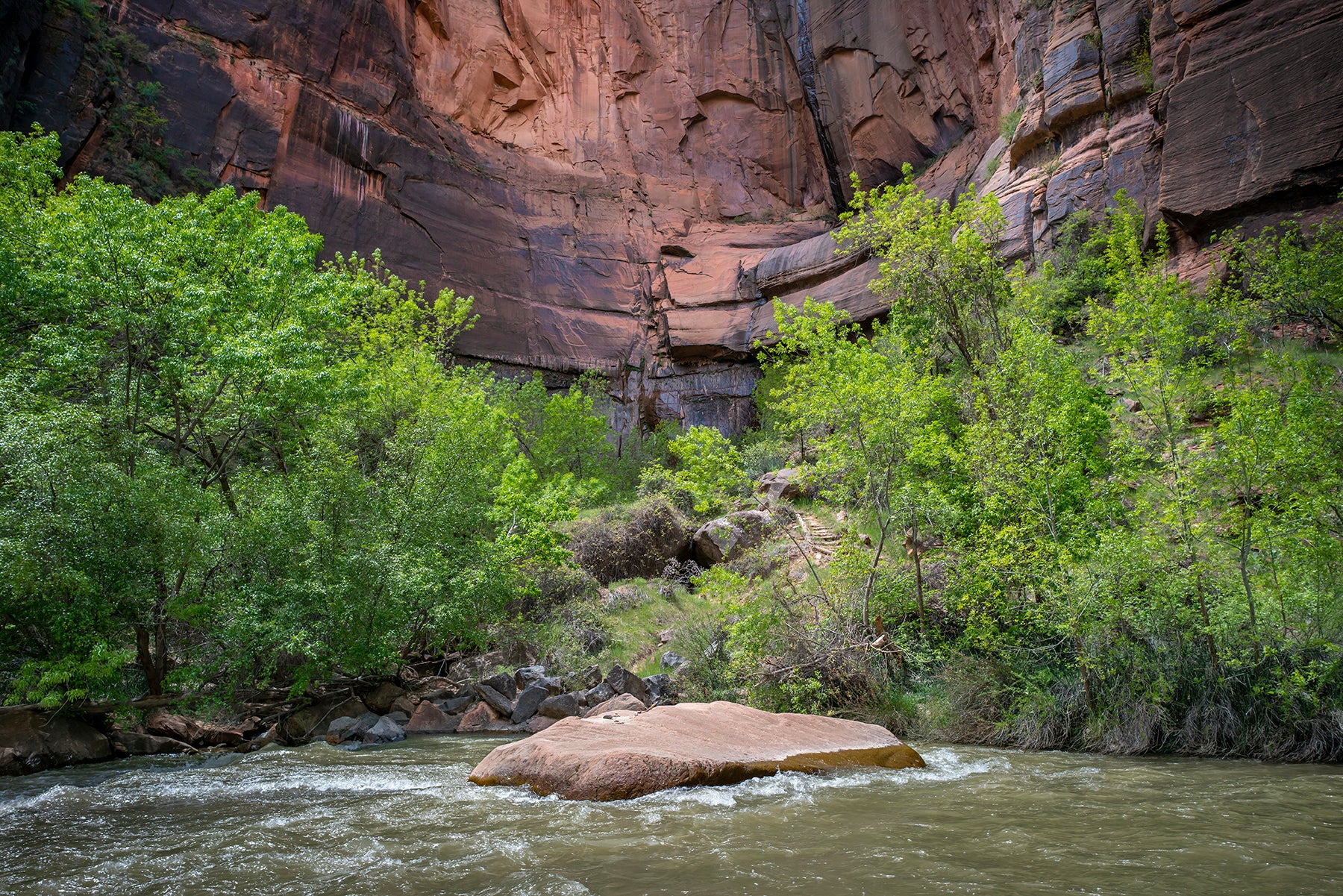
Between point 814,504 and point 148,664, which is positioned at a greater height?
point 814,504

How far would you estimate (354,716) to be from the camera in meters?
12.9

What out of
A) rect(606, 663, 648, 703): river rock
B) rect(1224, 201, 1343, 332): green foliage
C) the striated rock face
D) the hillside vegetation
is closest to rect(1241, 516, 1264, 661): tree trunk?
the hillside vegetation

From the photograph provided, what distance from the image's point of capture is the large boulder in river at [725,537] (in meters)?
19.3

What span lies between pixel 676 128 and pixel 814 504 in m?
39.9

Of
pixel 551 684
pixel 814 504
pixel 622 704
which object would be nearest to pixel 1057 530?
pixel 814 504

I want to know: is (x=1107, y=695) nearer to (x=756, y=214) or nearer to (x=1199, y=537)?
(x=1199, y=537)

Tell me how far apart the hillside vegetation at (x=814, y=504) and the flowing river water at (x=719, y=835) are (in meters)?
1.80

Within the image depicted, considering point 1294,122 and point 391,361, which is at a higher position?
point 1294,122

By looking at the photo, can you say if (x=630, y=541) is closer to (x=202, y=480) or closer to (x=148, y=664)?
(x=202, y=480)

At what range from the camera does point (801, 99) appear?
46.1 metres

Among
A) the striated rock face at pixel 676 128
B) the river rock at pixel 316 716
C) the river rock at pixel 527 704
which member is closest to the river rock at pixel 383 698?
the river rock at pixel 316 716

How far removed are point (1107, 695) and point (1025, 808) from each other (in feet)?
14.4

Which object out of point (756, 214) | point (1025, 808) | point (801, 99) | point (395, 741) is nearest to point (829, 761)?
point (1025, 808)

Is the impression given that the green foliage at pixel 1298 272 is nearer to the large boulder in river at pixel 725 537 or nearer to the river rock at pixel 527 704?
the large boulder in river at pixel 725 537
